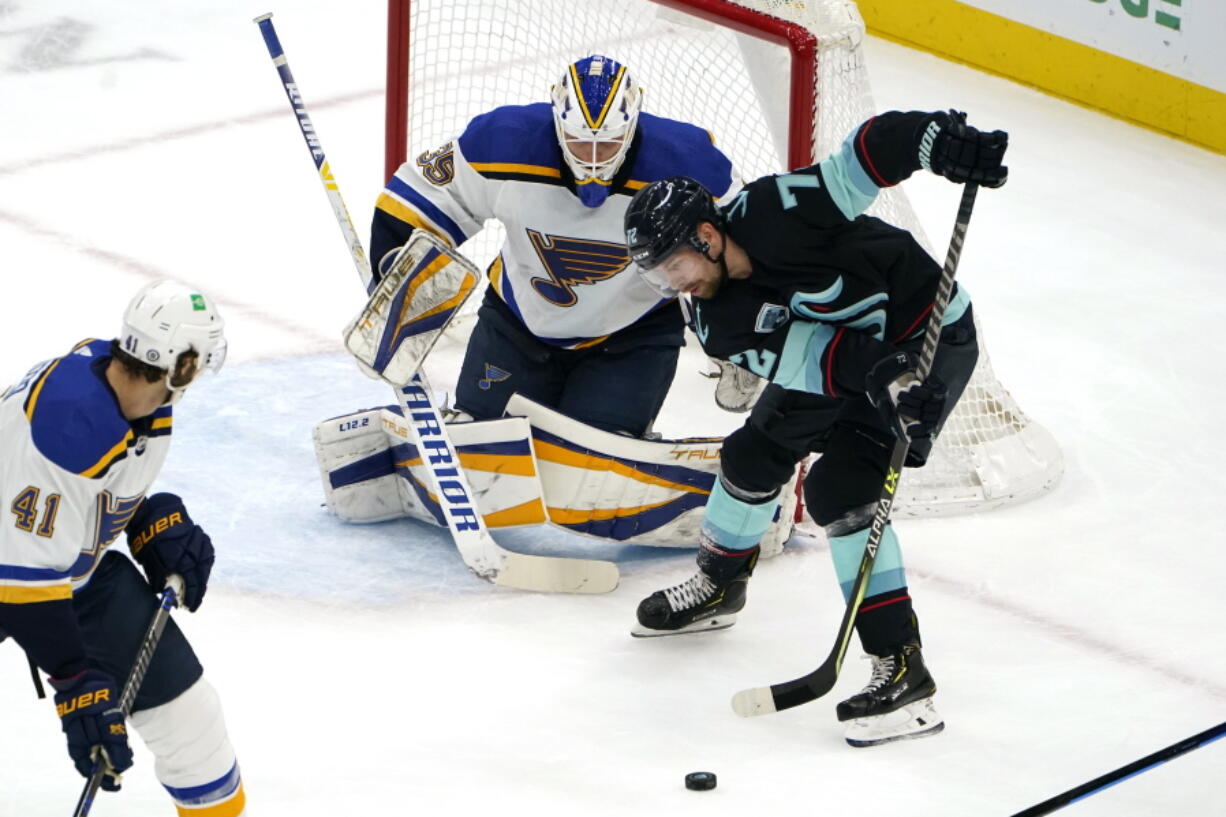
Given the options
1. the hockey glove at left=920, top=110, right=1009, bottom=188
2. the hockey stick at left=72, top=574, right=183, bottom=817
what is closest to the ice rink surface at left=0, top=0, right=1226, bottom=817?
the hockey stick at left=72, top=574, right=183, bottom=817

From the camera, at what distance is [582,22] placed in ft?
17.3

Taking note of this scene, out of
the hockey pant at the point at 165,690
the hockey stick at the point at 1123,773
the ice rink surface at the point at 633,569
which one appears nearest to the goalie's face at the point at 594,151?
the ice rink surface at the point at 633,569

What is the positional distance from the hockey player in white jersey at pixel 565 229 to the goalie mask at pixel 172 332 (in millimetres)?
1223

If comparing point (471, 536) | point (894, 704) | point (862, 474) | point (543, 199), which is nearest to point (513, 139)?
point (543, 199)

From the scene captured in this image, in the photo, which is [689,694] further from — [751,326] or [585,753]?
[751,326]

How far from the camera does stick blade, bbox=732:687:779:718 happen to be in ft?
11.2

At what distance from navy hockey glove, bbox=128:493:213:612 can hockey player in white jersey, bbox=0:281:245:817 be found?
88 millimetres

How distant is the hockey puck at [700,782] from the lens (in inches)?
126

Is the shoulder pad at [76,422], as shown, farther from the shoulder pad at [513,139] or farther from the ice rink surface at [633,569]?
the shoulder pad at [513,139]

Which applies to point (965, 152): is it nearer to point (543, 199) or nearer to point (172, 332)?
point (543, 199)

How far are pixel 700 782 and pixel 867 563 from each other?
1.55 ft

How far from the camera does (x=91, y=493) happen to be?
2.60 m

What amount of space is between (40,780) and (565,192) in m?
1.51

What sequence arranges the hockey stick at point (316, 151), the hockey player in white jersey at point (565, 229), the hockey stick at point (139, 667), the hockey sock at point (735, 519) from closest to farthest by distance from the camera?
the hockey stick at point (139, 667) → the hockey sock at point (735, 519) → the hockey player in white jersey at point (565, 229) → the hockey stick at point (316, 151)
